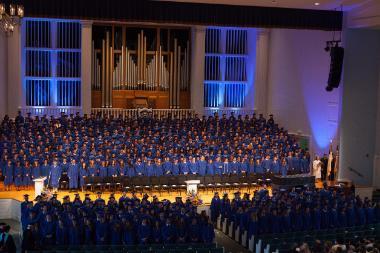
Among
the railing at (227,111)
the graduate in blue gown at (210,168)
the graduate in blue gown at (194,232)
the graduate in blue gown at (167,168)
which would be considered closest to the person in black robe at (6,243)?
the graduate in blue gown at (194,232)

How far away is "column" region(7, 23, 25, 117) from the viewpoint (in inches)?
1003

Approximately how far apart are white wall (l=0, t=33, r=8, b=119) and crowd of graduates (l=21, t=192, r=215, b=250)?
37.0ft

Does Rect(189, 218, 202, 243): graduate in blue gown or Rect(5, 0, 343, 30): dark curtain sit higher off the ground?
Rect(5, 0, 343, 30): dark curtain

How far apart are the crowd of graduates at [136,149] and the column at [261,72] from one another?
381 cm

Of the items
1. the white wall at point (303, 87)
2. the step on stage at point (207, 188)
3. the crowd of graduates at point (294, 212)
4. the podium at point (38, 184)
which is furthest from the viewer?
the white wall at point (303, 87)

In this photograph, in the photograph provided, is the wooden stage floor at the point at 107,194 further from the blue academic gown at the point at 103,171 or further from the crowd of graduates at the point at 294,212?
the crowd of graduates at the point at 294,212

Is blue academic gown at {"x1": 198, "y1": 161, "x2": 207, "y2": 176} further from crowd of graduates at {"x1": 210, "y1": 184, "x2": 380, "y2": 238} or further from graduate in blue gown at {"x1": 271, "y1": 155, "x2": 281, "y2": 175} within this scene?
crowd of graduates at {"x1": 210, "y1": 184, "x2": 380, "y2": 238}

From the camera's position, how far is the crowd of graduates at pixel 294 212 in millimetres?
15109

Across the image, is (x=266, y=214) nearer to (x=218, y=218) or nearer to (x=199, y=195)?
(x=218, y=218)

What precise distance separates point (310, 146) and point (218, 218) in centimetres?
891

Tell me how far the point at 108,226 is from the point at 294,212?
15.8ft

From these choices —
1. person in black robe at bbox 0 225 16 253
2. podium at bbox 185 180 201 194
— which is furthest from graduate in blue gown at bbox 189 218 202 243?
podium at bbox 185 180 201 194

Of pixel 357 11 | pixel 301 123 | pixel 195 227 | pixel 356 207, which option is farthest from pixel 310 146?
pixel 195 227

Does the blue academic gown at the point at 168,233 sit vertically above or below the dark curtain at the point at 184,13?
below
